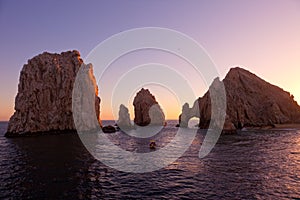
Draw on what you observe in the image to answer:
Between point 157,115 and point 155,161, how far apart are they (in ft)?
471

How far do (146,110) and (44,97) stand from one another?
9533 cm

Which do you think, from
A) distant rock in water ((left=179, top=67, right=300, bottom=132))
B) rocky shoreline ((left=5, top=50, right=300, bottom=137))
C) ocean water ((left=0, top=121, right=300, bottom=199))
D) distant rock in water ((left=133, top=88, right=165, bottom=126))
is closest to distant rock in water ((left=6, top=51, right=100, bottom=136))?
rocky shoreline ((left=5, top=50, right=300, bottom=137))

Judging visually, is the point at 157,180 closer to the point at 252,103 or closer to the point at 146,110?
the point at 252,103

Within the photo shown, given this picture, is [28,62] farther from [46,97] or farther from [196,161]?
[196,161]

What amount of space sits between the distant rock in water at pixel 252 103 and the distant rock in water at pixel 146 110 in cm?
4828

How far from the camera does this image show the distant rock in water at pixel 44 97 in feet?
262

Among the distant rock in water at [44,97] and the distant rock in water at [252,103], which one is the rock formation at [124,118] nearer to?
the distant rock in water at [44,97]

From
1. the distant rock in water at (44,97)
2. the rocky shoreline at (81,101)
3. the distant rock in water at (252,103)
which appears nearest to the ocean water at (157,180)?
the distant rock in water at (44,97)

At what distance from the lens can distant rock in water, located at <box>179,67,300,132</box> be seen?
116 m

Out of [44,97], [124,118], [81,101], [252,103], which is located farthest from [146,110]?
[44,97]

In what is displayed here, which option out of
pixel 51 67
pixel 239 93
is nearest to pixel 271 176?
pixel 51 67

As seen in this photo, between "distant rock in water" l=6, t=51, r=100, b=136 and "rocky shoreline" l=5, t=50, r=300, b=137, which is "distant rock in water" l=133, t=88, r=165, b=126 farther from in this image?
"distant rock in water" l=6, t=51, r=100, b=136

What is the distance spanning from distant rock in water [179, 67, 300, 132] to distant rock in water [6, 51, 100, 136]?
271 ft

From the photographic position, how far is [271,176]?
25.1 m
